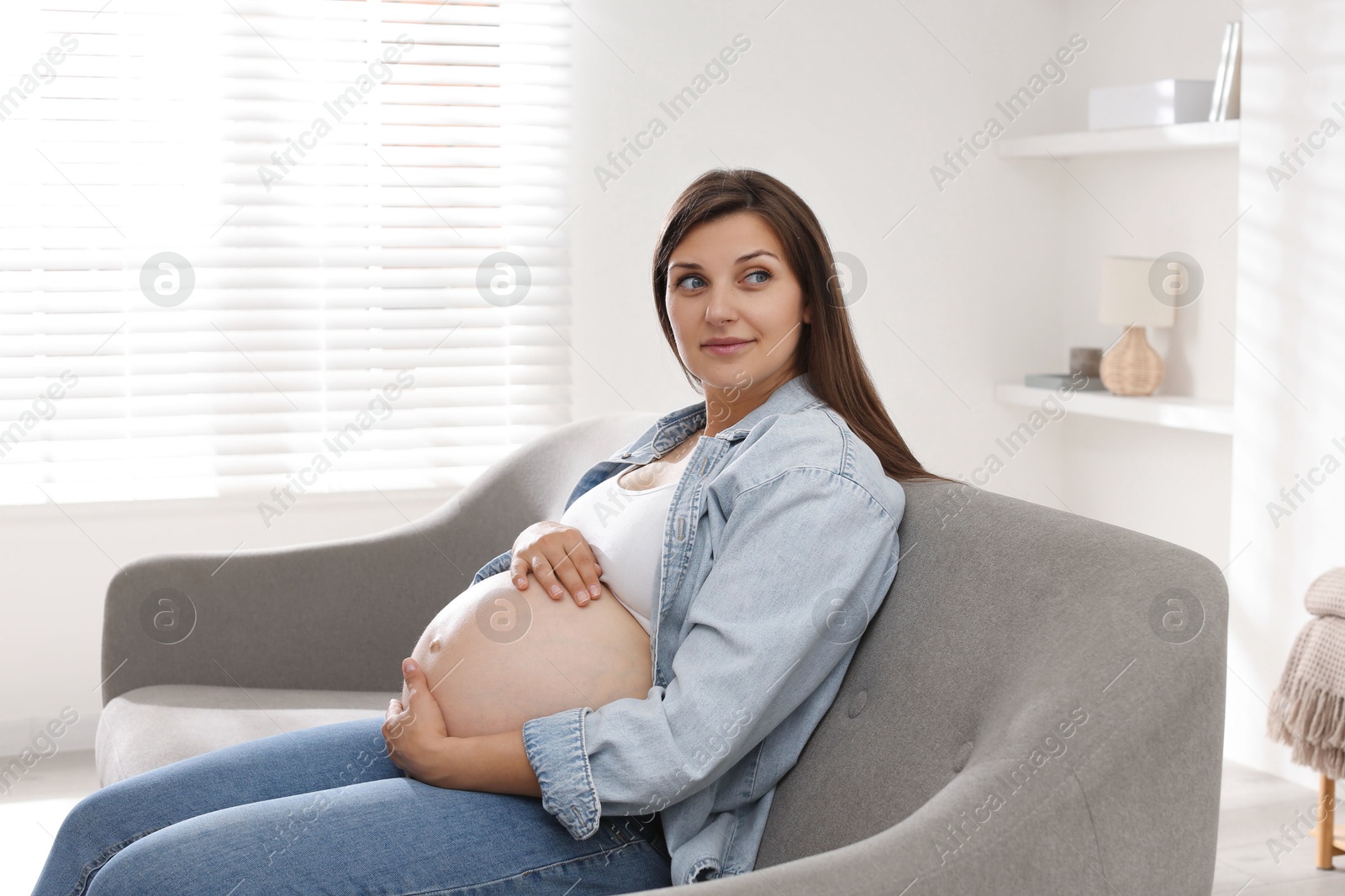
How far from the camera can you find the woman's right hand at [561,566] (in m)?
1.32

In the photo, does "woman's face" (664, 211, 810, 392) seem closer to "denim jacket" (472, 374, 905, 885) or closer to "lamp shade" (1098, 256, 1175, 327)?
"denim jacket" (472, 374, 905, 885)

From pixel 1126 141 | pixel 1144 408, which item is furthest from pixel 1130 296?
pixel 1126 141

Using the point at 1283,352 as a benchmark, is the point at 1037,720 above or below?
below

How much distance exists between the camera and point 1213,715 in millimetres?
952

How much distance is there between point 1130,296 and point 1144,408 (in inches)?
12.2

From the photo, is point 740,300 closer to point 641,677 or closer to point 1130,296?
point 641,677

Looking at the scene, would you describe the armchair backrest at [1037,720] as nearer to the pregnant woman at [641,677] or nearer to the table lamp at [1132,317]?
the pregnant woman at [641,677]

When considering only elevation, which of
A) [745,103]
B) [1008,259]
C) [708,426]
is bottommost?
[708,426]

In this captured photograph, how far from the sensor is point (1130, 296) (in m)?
3.27

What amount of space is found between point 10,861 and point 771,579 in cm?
199

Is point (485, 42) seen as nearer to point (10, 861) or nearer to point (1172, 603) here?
point (10, 861)

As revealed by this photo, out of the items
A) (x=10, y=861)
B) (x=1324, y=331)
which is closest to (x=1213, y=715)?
(x=1324, y=331)

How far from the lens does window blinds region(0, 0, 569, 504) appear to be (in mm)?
2949

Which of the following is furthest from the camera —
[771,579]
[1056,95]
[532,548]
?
[1056,95]
